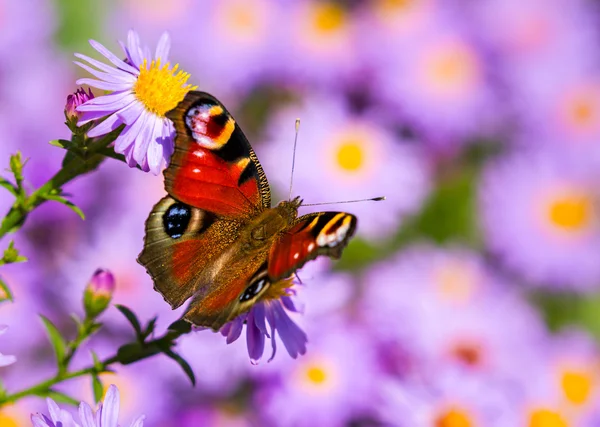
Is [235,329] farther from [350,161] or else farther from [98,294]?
[350,161]

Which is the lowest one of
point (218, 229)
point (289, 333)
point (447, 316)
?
point (447, 316)

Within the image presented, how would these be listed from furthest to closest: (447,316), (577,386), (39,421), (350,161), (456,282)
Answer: (350,161)
(456,282)
(447,316)
(577,386)
(39,421)

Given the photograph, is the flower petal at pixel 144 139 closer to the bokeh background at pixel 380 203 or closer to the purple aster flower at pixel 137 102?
the purple aster flower at pixel 137 102

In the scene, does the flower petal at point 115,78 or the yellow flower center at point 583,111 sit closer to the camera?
the flower petal at point 115,78

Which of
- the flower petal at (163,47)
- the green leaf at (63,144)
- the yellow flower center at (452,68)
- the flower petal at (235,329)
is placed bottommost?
the yellow flower center at (452,68)

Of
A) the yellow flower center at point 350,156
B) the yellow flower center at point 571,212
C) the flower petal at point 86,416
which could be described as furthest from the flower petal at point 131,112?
the yellow flower center at point 571,212

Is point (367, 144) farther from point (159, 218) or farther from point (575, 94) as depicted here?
point (159, 218)

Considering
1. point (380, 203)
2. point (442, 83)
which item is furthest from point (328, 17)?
point (380, 203)
